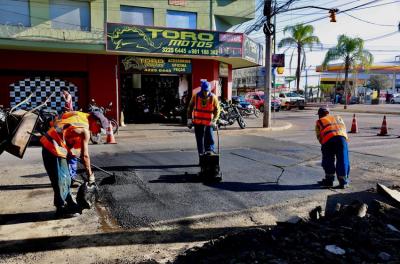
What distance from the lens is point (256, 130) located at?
51.5 feet

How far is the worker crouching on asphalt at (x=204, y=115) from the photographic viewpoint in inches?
302

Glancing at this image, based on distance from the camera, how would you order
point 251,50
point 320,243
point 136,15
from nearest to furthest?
point 320,243 < point 136,15 < point 251,50

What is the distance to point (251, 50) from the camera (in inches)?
768

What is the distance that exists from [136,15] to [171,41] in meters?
3.58

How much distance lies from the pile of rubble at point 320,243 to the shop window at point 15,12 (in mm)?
15024

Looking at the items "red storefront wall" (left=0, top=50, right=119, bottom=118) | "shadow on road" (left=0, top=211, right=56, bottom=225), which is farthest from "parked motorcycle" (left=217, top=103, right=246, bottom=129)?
"shadow on road" (left=0, top=211, right=56, bottom=225)

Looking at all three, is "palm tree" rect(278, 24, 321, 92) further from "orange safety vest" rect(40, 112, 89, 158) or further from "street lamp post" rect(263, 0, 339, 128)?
"orange safety vest" rect(40, 112, 89, 158)

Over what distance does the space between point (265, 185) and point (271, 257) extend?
10.7ft

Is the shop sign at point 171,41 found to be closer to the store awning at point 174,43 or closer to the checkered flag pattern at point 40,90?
the store awning at point 174,43

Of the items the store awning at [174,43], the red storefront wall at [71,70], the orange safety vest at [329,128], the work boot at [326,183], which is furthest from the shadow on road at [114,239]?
the red storefront wall at [71,70]

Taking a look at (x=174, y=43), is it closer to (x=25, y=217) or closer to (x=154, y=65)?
(x=154, y=65)

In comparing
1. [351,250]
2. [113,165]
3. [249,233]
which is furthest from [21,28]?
[351,250]

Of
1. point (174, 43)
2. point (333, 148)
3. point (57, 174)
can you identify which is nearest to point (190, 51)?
point (174, 43)

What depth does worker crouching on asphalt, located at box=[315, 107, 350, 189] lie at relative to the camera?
6.33 metres
